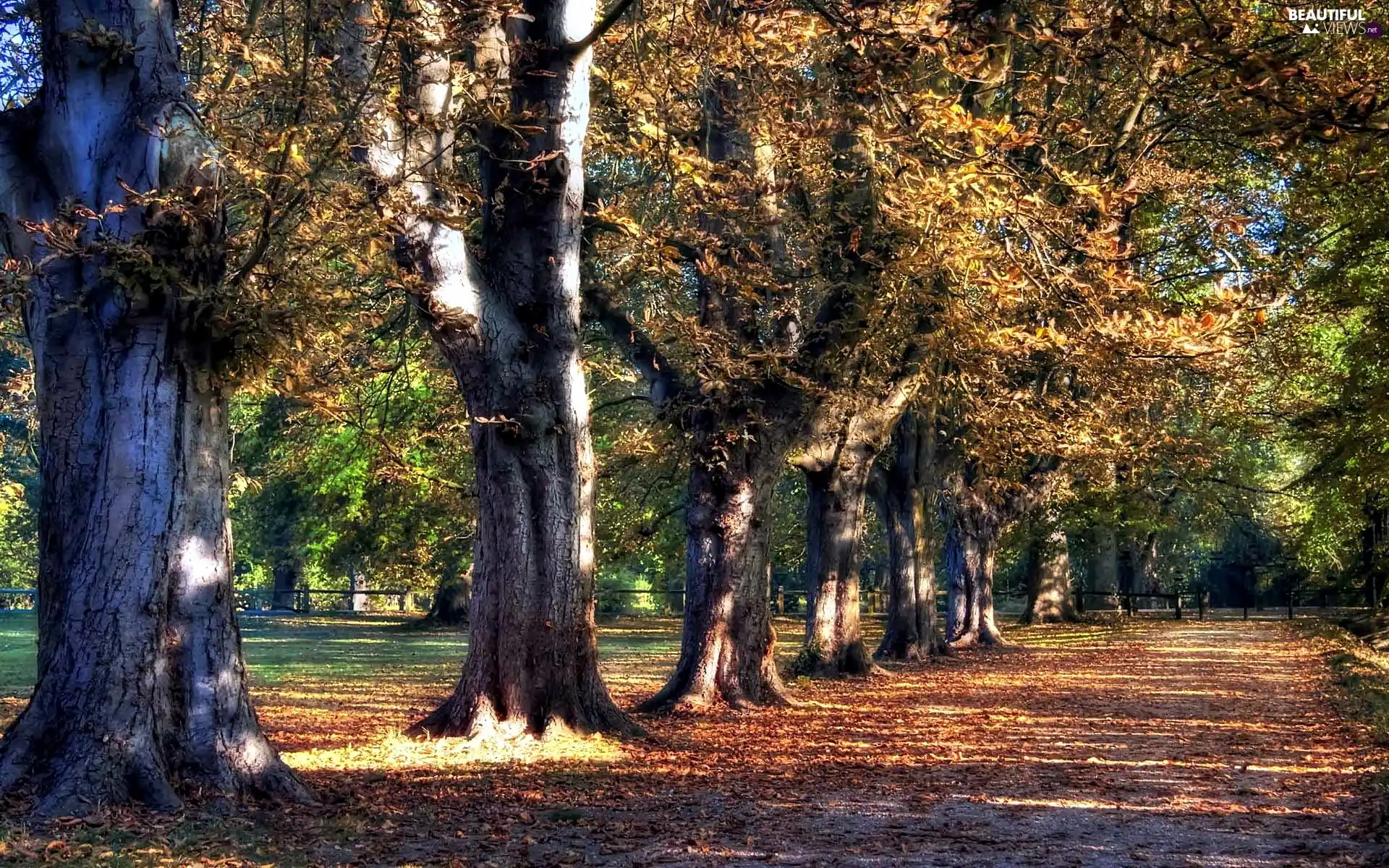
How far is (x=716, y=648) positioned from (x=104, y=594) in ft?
30.2

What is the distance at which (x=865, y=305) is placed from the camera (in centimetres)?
1563

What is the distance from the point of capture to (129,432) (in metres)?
8.48

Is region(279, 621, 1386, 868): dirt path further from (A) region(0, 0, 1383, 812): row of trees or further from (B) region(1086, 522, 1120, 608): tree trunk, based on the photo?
(B) region(1086, 522, 1120, 608): tree trunk

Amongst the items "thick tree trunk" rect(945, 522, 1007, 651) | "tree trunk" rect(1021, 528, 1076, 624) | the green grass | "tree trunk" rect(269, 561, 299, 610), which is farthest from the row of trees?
"tree trunk" rect(269, 561, 299, 610)

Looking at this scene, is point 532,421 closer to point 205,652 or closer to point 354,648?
point 205,652

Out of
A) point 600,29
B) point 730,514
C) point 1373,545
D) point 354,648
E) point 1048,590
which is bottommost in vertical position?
point 354,648

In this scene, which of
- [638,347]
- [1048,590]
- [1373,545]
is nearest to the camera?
[638,347]

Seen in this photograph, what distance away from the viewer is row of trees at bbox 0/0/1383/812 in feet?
27.2

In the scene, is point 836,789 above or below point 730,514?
below

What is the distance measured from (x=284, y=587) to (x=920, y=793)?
56.8 meters

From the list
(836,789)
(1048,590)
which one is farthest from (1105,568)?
(836,789)

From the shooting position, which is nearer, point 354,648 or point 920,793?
point 920,793

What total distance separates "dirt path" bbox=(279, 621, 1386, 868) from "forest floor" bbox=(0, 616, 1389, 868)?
34 millimetres

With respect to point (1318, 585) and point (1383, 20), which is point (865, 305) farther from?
point (1318, 585)
